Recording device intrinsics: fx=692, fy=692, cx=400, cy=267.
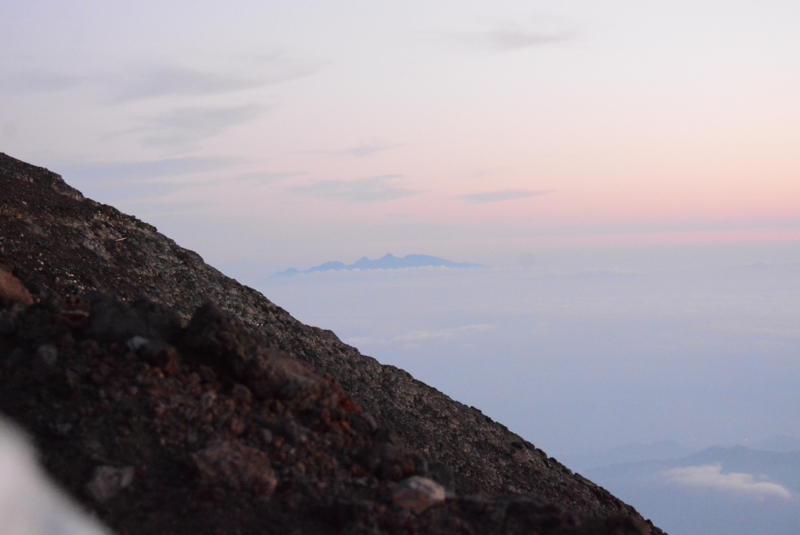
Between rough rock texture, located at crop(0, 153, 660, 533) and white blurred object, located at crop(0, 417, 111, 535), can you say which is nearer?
white blurred object, located at crop(0, 417, 111, 535)

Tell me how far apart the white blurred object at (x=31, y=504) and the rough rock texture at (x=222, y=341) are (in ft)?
4.71

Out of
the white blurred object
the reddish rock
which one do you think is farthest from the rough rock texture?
the white blurred object

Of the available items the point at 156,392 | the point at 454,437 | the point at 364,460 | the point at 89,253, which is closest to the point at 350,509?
the point at 364,460

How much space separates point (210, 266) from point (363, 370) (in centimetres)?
584

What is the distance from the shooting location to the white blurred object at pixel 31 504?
657 centimetres

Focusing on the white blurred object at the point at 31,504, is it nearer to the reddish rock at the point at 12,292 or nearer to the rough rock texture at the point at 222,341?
the rough rock texture at the point at 222,341

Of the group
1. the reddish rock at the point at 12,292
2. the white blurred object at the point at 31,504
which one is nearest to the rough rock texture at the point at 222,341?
the reddish rock at the point at 12,292

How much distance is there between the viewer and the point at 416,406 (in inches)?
723

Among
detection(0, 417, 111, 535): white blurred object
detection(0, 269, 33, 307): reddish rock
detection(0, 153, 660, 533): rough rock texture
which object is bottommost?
detection(0, 417, 111, 535): white blurred object

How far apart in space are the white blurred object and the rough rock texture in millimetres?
1435

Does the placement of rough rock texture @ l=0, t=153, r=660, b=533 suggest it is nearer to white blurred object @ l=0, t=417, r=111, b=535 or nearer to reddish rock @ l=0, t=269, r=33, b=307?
reddish rock @ l=0, t=269, r=33, b=307

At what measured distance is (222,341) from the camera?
9000 mm

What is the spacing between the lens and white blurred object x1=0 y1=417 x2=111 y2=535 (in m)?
6.57

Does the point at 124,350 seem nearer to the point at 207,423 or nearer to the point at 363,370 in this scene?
the point at 207,423
